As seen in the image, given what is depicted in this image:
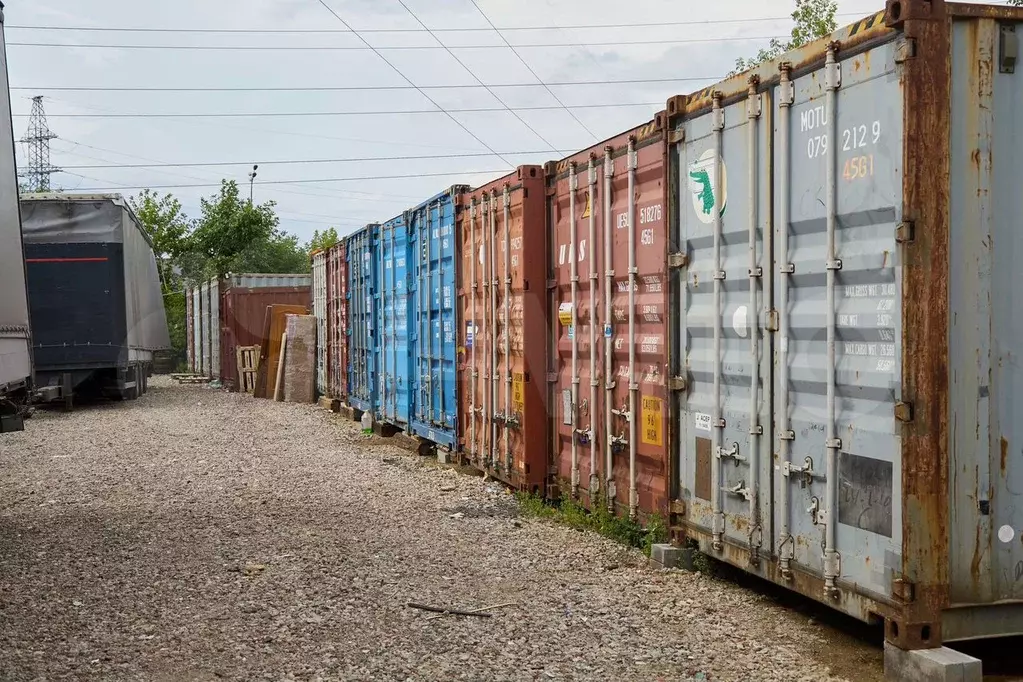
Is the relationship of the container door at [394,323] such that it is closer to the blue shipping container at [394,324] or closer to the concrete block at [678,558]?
the blue shipping container at [394,324]

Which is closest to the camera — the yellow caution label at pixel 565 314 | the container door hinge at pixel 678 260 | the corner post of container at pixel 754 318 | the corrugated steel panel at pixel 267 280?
the corner post of container at pixel 754 318

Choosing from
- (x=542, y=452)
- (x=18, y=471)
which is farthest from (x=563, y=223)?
(x=18, y=471)

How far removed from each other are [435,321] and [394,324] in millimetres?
2239

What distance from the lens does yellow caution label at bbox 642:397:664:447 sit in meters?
7.30

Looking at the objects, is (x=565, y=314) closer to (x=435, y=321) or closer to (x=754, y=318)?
(x=754, y=318)

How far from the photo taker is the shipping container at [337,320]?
1931cm

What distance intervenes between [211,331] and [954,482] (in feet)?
96.1

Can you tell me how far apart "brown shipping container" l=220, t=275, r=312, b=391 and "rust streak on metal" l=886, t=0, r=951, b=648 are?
24186 millimetres

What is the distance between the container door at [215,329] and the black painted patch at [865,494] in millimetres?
26508

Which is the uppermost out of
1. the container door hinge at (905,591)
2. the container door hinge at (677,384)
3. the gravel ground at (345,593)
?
the container door hinge at (677,384)

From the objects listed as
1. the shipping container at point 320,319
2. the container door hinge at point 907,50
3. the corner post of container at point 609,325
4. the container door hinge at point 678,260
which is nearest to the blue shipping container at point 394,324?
the corner post of container at point 609,325

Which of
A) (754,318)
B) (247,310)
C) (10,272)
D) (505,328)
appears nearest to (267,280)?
(247,310)

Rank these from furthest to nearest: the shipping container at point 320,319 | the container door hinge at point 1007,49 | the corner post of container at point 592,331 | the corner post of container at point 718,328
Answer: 1. the shipping container at point 320,319
2. the corner post of container at point 592,331
3. the corner post of container at point 718,328
4. the container door hinge at point 1007,49

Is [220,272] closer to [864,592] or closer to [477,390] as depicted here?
[477,390]
